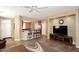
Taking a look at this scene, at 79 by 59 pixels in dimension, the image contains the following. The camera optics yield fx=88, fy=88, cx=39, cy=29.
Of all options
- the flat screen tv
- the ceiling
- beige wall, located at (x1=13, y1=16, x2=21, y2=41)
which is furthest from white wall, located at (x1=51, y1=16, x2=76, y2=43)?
beige wall, located at (x1=13, y1=16, x2=21, y2=41)

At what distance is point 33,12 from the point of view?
6.74 feet

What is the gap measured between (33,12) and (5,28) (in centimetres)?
77

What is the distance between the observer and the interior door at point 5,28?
6.77 feet

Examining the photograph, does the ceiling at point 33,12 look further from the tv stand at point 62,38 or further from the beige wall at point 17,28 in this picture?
the tv stand at point 62,38

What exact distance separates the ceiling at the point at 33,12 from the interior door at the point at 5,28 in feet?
0.54

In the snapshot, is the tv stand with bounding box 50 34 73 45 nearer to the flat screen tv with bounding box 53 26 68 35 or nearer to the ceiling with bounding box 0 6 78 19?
the flat screen tv with bounding box 53 26 68 35

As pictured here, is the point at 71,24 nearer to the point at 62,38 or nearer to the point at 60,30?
the point at 60,30

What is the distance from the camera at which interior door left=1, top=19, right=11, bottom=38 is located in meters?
2.06

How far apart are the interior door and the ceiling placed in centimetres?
16

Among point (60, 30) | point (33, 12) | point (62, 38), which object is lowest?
point (62, 38)

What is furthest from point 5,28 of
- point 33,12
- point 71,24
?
point 71,24
